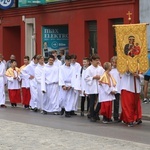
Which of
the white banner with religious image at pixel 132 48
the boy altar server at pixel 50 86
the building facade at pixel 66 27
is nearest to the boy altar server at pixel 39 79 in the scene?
the boy altar server at pixel 50 86

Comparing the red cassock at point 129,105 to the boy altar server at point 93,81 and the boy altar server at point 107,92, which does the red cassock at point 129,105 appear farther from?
the boy altar server at point 93,81

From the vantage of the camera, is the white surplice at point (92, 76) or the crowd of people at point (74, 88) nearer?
the crowd of people at point (74, 88)

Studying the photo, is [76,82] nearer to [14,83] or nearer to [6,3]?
[14,83]

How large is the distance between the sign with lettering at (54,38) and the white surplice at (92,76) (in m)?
12.2

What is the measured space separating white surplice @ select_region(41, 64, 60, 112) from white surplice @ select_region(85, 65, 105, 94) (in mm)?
2132

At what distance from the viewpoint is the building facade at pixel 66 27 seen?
2298 centimetres

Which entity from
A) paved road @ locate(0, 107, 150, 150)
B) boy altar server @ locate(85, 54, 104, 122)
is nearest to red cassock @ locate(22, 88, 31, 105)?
paved road @ locate(0, 107, 150, 150)

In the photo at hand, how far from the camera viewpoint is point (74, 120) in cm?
1556

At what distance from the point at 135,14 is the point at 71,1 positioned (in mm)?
4278

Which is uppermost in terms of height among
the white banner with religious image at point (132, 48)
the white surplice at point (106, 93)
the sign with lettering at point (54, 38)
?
the sign with lettering at point (54, 38)

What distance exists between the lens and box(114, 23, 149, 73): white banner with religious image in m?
13.9

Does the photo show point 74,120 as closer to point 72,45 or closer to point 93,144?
point 93,144

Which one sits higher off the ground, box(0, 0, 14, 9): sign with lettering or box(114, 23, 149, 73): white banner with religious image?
box(0, 0, 14, 9): sign with lettering

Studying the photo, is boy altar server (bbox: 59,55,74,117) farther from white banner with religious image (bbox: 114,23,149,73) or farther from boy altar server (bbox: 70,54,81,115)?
white banner with religious image (bbox: 114,23,149,73)
